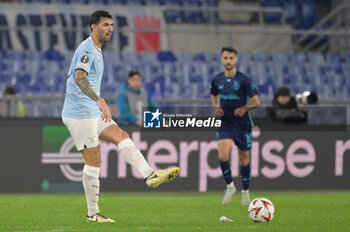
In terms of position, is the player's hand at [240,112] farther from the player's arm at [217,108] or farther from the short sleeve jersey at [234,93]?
the player's arm at [217,108]

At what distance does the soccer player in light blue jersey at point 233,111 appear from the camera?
10.3 meters

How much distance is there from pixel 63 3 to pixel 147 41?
3050 mm

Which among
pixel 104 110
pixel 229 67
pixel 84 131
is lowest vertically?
pixel 84 131

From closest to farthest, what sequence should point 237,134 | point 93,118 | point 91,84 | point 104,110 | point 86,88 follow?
point 104,110
point 86,88
point 91,84
point 93,118
point 237,134

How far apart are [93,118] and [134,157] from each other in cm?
58

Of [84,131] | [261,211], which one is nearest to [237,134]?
[261,211]

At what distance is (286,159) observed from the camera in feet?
43.3

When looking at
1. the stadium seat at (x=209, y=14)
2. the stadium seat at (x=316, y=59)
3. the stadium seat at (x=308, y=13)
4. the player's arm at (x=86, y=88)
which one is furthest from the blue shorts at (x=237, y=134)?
the stadium seat at (x=308, y=13)

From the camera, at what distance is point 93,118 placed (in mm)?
7477

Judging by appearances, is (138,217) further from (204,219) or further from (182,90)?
(182,90)

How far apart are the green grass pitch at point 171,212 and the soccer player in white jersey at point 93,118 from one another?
51 cm

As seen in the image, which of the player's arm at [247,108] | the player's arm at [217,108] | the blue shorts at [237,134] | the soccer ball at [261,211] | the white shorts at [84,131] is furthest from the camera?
the blue shorts at [237,134]

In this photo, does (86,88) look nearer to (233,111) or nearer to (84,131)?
(84,131)

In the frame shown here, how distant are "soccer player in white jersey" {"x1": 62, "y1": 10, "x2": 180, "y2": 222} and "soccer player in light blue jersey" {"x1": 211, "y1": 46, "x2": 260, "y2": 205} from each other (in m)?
3.13
